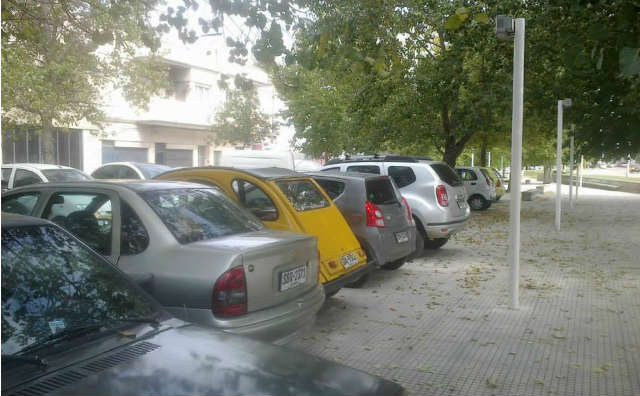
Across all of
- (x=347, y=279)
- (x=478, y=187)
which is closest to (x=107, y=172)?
(x=347, y=279)

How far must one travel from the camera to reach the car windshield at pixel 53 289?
2.58 metres

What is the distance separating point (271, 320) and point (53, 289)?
1.89m

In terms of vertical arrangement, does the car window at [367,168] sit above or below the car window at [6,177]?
above

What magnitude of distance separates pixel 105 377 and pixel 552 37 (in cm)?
1625

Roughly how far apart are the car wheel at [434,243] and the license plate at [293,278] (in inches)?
292

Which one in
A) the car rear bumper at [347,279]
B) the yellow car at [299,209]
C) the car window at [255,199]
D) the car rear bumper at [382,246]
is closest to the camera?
the car rear bumper at [347,279]

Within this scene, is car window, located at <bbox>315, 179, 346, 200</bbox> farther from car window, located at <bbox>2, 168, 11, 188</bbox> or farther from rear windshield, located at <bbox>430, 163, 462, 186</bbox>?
car window, located at <bbox>2, 168, 11, 188</bbox>

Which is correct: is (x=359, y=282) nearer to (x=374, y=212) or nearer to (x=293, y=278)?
(x=374, y=212)

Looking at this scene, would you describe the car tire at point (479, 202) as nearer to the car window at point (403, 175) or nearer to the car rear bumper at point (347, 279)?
the car window at point (403, 175)

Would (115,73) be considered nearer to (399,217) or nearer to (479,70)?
(479,70)

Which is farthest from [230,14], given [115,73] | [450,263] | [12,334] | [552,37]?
[115,73]

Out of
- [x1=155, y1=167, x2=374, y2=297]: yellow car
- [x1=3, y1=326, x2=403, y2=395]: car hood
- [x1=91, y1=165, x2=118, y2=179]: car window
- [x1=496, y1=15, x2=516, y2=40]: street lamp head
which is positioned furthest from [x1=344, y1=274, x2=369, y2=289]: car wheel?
[x1=91, y1=165, x2=118, y2=179]: car window

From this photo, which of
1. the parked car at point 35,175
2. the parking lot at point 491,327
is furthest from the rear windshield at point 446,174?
the parked car at point 35,175

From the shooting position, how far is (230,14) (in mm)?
7008
